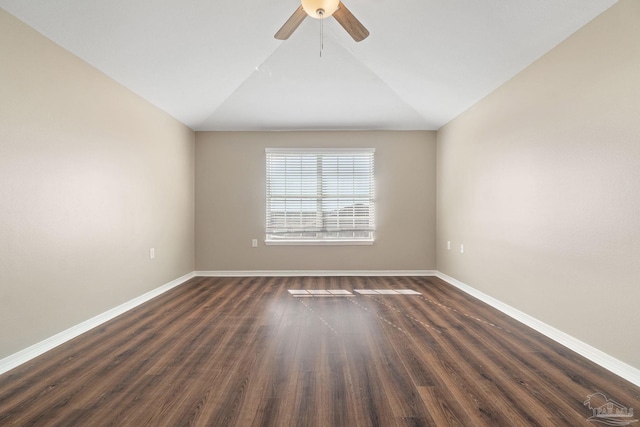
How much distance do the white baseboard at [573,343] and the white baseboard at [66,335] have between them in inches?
155

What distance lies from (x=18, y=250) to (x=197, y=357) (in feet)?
4.78

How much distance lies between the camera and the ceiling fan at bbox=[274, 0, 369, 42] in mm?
2182

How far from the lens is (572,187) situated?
2297mm

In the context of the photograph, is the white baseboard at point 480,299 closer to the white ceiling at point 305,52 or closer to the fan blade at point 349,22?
the white ceiling at point 305,52

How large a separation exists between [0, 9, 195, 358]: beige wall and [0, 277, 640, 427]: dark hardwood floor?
0.37 m

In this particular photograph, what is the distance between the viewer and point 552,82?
8.17 ft

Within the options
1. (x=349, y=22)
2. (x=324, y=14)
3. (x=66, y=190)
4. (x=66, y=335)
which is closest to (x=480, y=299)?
(x=349, y=22)

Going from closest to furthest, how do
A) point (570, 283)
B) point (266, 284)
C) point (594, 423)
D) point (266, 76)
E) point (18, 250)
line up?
point (594, 423), point (18, 250), point (570, 283), point (266, 76), point (266, 284)

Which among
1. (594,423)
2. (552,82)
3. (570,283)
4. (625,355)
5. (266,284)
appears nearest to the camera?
(594,423)

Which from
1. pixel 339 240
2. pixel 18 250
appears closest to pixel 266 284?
pixel 339 240

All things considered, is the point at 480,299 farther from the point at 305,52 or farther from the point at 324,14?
the point at 305,52

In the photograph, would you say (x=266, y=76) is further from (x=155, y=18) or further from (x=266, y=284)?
(x=266, y=284)

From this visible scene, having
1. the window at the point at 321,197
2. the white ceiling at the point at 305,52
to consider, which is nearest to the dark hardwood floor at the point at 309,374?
the window at the point at 321,197

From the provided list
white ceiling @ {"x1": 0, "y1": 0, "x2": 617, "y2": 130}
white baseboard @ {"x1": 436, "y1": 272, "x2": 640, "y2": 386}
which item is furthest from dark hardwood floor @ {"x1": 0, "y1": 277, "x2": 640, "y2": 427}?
white ceiling @ {"x1": 0, "y1": 0, "x2": 617, "y2": 130}
